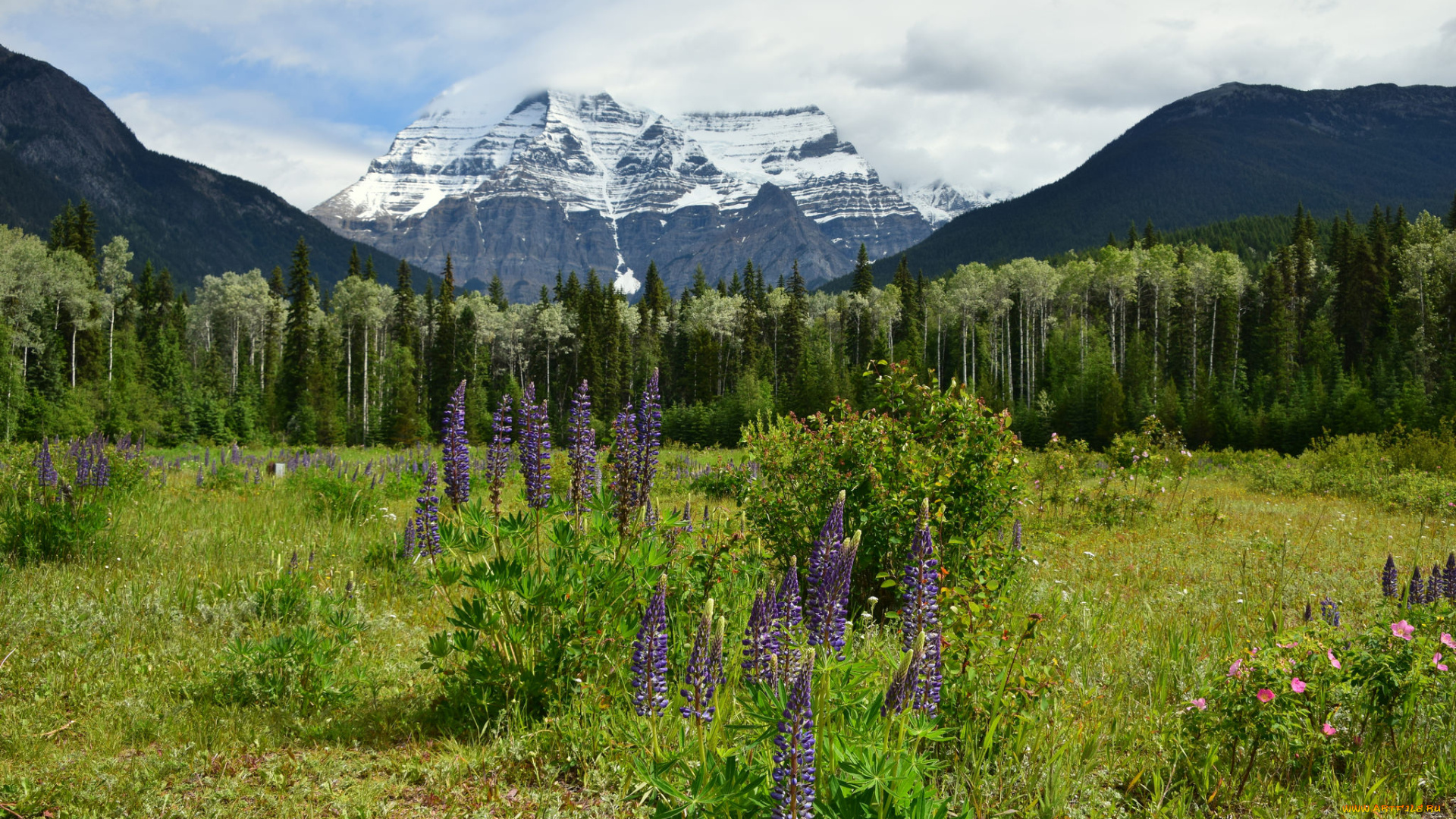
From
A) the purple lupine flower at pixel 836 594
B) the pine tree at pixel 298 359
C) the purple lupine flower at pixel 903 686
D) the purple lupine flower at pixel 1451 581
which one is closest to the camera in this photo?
the purple lupine flower at pixel 903 686

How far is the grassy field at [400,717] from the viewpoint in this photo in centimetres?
338

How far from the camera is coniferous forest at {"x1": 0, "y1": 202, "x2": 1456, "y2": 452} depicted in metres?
44.3

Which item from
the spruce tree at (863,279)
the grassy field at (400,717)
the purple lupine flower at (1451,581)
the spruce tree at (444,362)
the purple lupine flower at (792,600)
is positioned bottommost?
the grassy field at (400,717)

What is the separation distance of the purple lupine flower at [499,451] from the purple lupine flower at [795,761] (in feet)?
7.72

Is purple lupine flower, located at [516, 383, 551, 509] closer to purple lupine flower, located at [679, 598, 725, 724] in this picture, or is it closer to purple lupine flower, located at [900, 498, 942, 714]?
purple lupine flower, located at [679, 598, 725, 724]

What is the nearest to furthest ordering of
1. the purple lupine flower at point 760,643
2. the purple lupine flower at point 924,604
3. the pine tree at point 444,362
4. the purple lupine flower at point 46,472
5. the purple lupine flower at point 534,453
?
1. the purple lupine flower at point 760,643
2. the purple lupine flower at point 924,604
3. the purple lupine flower at point 534,453
4. the purple lupine flower at point 46,472
5. the pine tree at point 444,362

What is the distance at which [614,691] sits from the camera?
3900 mm

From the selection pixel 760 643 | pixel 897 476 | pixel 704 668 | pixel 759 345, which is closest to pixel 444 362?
pixel 759 345

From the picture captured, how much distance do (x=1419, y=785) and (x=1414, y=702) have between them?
707 mm

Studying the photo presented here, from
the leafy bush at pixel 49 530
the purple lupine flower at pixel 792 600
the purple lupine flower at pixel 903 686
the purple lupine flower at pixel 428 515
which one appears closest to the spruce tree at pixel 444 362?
the leafy bush at pixel 49 530

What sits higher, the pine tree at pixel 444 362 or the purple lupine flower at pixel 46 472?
the pine tree at pixel 444 362

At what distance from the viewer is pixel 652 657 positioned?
2.83 meters

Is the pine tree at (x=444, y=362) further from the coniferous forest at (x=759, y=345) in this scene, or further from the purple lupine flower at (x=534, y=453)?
the purple lupine flower at (x=534, y=453)

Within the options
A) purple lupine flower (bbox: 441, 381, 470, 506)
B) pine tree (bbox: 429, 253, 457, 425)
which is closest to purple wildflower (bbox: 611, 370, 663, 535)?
purple lupine flower (bbox: 441, 381, 470, 506)
